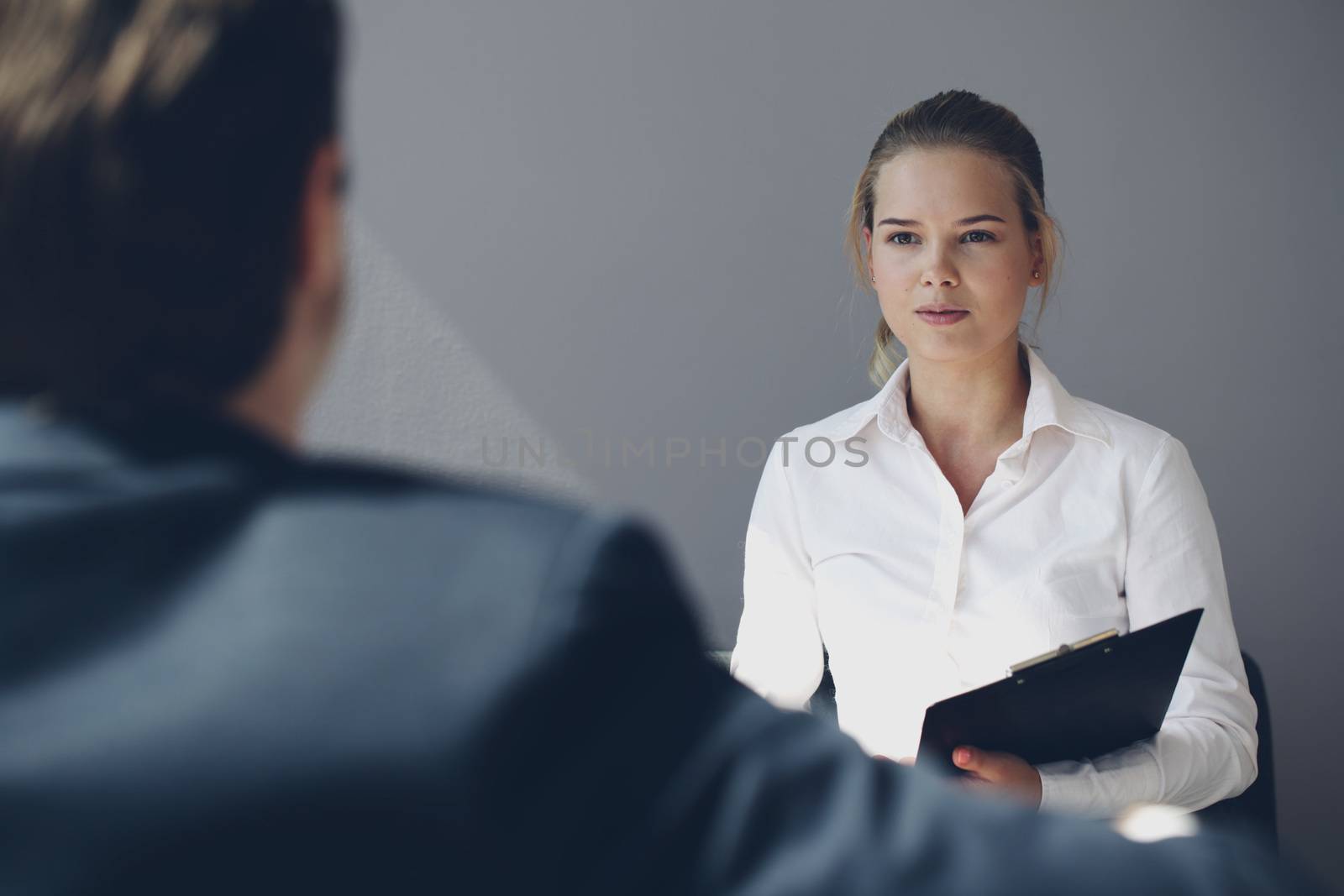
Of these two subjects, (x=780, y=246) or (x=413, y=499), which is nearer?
(x=413, y=499)

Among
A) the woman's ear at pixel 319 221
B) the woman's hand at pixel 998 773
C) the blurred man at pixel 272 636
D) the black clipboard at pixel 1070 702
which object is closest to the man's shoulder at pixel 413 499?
the blurred man at pixel 272 636

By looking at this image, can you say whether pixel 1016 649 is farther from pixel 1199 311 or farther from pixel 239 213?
pixel 239 213

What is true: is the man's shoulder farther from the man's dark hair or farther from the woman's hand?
the woman's hand

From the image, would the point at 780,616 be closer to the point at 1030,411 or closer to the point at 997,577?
the point at 997,577

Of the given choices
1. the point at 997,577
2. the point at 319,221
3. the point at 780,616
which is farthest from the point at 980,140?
the point at 319,221

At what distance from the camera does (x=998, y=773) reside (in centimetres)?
153

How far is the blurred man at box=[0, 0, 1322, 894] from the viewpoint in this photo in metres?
0.46

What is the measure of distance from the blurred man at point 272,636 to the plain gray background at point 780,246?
2.06 m

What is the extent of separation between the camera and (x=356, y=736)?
1.49 feet

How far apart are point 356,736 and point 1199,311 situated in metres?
2.50

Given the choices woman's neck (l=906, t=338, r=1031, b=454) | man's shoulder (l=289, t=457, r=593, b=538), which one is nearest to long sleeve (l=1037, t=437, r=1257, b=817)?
woman's neck (l=906, t=338, r=1031, b=454)

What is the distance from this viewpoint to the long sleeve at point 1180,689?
166 centimetres

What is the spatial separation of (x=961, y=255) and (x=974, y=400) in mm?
282


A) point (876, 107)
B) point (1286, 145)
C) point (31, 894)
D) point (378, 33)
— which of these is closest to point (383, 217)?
point (378, 33)
